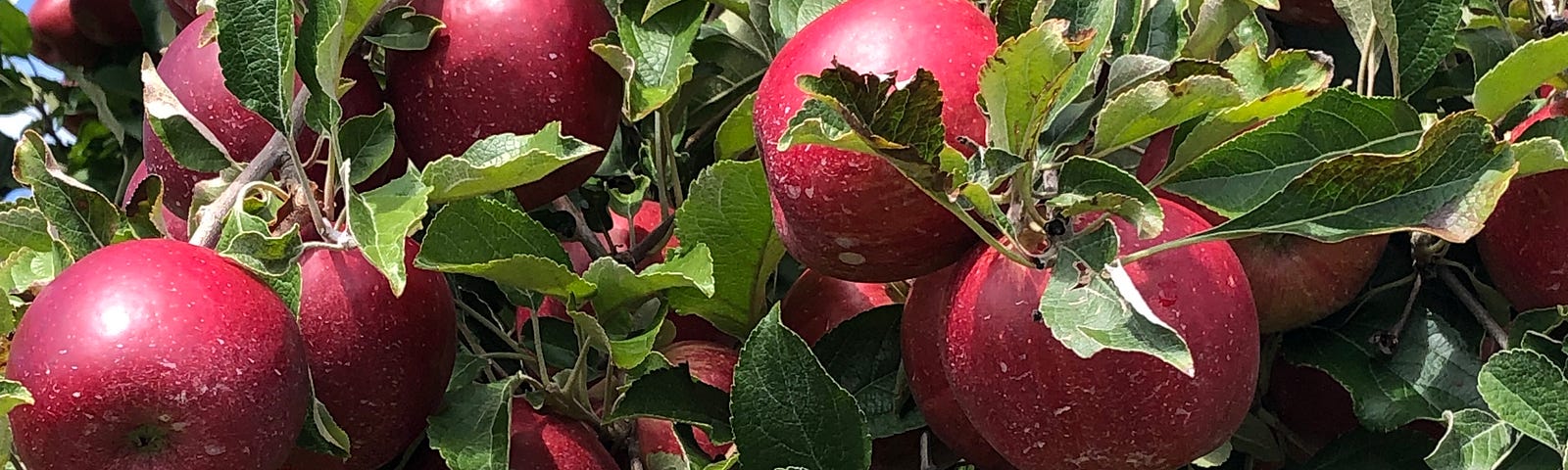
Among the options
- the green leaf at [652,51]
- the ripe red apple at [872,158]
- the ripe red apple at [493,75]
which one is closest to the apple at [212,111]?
the ripe red apple at [493,75]

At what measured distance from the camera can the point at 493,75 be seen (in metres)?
0.74

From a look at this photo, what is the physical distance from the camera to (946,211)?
62 cm

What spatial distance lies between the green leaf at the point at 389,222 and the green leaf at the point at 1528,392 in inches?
17.8

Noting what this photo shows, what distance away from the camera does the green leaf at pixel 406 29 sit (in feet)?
2.37

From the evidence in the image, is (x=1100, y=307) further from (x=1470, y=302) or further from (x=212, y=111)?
(x=212, y=111)

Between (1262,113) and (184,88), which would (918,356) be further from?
(184,88)

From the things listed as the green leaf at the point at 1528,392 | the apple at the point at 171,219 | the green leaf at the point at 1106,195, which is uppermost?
the green leaf at the point at 1106,195

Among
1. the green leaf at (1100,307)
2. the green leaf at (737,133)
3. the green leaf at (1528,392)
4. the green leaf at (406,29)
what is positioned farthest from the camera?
the green leaf at (737,133)

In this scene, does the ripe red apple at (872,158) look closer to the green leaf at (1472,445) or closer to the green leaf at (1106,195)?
the green leaf at (1106,195)

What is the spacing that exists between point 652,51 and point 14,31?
780 millimetres

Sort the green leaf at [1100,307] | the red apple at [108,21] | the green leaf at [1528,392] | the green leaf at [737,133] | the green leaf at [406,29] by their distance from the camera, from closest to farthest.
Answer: the green leaf at [1100,307], the green leaf at [1528,392], the green leaf at [406,29], the green leaf at [737,133], the red apple at [108,21]

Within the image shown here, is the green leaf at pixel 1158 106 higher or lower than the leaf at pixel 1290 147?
higher

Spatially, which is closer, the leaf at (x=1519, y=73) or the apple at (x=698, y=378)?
the leaf at (x=1519, y=73)

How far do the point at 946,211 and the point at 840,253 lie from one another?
0.05 meters
